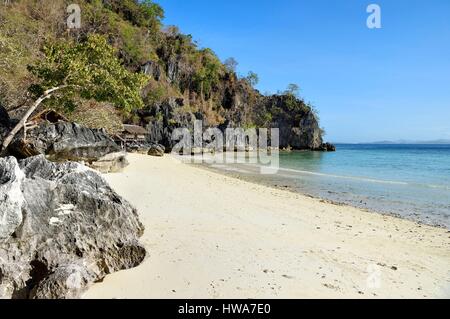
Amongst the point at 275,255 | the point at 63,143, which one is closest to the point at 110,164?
the point at 63,143

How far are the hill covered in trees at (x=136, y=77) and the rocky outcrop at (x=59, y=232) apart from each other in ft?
29.8

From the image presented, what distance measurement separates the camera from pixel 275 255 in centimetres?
645

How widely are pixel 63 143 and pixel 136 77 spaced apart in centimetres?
430

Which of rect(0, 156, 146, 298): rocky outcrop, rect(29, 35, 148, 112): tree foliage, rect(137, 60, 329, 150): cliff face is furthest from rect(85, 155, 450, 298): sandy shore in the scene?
rect(137, 60, 329, 150): cliff face

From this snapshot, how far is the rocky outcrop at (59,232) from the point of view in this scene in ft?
14.1

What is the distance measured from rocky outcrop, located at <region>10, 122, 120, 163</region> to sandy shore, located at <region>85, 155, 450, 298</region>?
198 inches

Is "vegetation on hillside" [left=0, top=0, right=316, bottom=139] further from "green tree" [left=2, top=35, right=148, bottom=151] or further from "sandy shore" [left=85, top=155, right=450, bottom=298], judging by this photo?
"sandy shore" [left=85, top=155, right=450, bottom=298]

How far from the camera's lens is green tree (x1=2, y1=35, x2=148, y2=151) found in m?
13.5

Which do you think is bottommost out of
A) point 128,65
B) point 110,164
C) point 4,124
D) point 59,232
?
point 59,232

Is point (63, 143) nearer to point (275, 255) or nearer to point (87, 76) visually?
point (87, 76)

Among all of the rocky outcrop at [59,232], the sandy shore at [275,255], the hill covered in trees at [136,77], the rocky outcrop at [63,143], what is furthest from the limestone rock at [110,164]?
the rocky outcrop at [59,232]

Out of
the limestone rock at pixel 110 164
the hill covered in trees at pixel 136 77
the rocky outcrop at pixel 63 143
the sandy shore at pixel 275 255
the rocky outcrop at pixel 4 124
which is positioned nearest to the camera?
the sandy shore at pixel 275 255

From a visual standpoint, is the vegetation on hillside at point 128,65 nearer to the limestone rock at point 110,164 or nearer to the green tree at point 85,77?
the green tree at point 85,77
